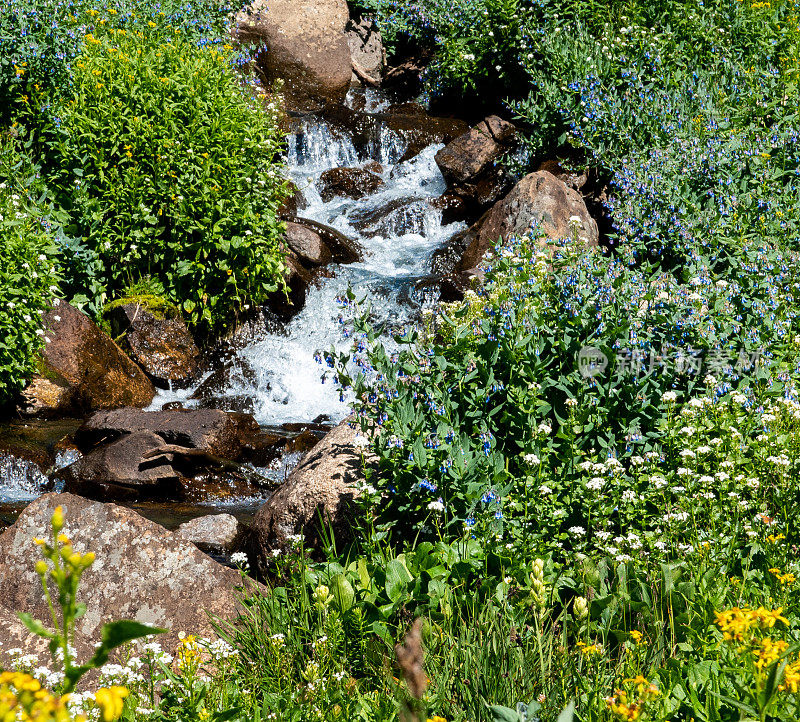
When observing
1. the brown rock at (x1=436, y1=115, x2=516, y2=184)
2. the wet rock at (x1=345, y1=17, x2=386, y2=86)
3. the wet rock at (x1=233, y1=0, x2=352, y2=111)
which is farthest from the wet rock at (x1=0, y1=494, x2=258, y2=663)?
the wet rock at (x1=345, y1=17, x2=386, y2=86)

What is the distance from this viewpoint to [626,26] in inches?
368

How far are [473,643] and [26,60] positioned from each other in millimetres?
7578

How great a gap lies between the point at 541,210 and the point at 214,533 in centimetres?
448

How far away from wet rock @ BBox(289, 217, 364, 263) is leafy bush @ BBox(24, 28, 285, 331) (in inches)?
47.7

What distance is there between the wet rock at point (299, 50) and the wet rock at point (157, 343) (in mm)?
5822

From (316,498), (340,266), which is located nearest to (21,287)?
(340,266)

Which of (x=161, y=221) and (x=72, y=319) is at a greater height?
(x=161, y=221)

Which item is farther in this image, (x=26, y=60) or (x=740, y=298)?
(x=26, y=60)

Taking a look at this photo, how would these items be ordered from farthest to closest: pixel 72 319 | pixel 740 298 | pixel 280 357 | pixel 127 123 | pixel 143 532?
pixel 280 357 → pixel 127 123 → pixel 72 319 → pixel 740 298 → pixel 143 532

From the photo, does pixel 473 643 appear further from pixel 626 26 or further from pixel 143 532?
pixel 626 26

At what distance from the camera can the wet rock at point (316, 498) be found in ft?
13.0

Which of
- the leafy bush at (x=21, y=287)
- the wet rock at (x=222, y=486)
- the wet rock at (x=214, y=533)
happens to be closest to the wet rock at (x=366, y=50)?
the leafy bush at (x=21, y=287)

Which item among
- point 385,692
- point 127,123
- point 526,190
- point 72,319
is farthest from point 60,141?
point 385,692

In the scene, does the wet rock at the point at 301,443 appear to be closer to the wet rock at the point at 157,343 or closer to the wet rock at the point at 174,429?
the wet rock at the point at 174,429
